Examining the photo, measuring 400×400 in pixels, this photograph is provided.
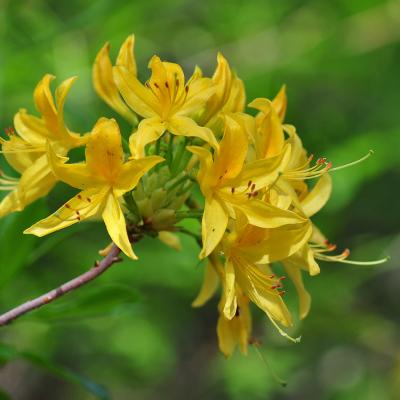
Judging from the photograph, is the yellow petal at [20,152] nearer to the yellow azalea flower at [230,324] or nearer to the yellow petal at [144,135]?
the yellow petal at [144,135]

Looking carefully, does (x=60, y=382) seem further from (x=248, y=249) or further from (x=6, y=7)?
(x=248, y=249)

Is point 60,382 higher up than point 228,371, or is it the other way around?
point 228,371

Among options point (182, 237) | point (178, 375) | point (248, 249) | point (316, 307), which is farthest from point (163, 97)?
point (178, 375)

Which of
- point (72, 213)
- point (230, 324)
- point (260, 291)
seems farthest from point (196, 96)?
point (230, 324)

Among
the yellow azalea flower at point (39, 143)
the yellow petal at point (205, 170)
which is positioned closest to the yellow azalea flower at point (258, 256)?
the yellow petal at point (205, 170)

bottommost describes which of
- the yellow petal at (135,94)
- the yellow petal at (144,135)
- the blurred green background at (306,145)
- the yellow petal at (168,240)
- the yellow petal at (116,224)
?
the blurred green background at (306,145)

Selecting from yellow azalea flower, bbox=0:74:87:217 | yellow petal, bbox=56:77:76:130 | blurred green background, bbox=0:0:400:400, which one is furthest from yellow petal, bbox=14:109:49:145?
blurred green background, bbox=0:0:400:400
